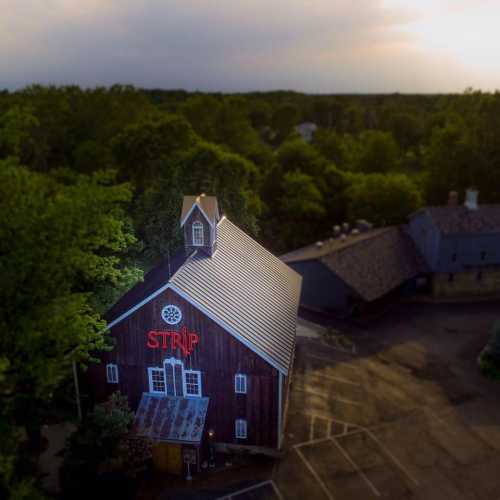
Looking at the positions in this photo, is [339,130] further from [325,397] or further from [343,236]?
[325,397]

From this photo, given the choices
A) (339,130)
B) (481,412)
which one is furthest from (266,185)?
(339,130)

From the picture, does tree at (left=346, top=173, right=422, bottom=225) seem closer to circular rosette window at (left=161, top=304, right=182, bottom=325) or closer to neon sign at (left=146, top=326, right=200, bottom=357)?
neon sign at (left=146, top=326, right=200, bottom=357)

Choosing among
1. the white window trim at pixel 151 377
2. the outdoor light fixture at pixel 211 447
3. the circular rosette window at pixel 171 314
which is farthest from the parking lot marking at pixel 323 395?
the circular rosette window at pixel 171 314

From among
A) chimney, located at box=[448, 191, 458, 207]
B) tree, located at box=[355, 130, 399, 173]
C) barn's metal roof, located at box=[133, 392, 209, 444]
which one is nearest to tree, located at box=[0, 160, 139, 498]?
barn's metal roof, located at box=[133, 392, 209, 444]

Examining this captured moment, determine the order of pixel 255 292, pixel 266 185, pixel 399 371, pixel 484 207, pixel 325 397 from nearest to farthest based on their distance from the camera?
1. pixel 255 292
2. pixel 325 397
3. pixel 399 371
4. pixel 484 207
5. pixel 266 185

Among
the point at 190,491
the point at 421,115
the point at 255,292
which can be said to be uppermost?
the point at 421,115

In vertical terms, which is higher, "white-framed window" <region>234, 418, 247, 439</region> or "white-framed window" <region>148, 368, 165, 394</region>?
"white-framed window" <region>148, 368, 165, 394</region>

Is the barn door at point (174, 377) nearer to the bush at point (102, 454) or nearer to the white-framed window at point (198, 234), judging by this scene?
the bush at point (102, 454)
